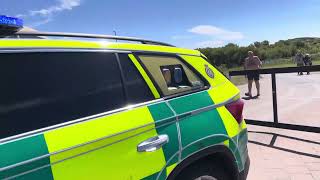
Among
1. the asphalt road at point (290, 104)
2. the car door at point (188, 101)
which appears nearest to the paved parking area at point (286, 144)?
the asphalt road at point (290, 104)

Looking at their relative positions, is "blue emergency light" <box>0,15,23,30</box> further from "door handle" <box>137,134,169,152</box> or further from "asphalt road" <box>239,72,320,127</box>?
"asphalt road" <box>239,72,320,127</box>

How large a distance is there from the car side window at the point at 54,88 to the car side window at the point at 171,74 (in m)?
0.36

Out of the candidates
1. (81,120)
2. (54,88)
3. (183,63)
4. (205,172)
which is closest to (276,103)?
(183,63)

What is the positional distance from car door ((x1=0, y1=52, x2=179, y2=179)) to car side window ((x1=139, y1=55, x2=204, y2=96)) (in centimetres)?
13

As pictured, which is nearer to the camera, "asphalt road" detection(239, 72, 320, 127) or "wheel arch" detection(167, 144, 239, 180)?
"wheel arch" detection(167, 144, 239, 180)

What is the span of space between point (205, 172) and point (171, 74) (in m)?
0.78

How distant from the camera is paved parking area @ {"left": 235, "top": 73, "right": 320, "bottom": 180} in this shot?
5.64 metres

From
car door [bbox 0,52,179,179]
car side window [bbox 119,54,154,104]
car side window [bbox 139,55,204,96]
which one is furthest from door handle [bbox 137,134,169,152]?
car side window [bbox 139,55,204,96]

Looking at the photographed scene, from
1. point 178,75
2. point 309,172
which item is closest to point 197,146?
point 178,75

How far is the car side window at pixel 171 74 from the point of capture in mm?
3343

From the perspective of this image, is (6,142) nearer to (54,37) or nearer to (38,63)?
(38,63)

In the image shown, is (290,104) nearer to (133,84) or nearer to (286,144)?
(286,144)

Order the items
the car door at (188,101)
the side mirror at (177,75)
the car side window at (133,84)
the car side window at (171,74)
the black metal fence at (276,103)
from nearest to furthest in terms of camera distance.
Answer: the car side window at (133,84) → the car door at (188,101) → the car side window at (171,74) → the side mirror at (177,75) → the black metal fence at (276,103)

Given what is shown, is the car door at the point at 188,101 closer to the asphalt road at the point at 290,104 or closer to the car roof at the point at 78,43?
the car roof at the point at 78,43
